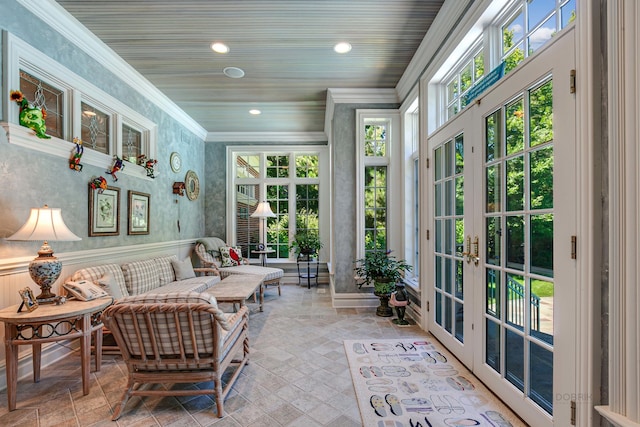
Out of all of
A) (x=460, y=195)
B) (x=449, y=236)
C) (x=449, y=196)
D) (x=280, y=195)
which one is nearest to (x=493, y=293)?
(x=449, y=236)

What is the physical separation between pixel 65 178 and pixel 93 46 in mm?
1448

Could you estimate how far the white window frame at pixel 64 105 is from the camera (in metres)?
2.28

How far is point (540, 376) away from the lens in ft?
6.05

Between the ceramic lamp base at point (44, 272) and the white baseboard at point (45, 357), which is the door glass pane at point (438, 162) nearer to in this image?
the ceramic lamp base at point (44, 272)

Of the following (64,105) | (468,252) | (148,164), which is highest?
(64,105)

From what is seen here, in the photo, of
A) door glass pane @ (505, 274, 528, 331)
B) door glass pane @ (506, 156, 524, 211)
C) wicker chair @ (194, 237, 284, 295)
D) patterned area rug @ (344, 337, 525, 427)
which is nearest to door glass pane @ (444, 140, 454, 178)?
door glass pane @ (506, 156, 524, 211)

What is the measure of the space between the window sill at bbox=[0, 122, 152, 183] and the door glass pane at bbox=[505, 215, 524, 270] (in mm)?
3739

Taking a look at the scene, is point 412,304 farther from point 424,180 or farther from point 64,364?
point 64,364

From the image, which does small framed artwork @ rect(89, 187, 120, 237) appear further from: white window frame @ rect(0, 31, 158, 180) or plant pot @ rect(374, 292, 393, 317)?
plant pot @ rect(374, 292, 393, 317)

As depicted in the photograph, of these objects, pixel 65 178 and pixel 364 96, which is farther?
pixel 364 96

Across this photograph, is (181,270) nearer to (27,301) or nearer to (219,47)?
(27,301)

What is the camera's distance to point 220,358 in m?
1.98

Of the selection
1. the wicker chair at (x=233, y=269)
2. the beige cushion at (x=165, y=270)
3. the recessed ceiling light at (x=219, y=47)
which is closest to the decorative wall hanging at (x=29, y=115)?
the recessed ceiling light at (x=219, y=47)

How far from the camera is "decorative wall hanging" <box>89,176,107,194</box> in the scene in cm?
308
